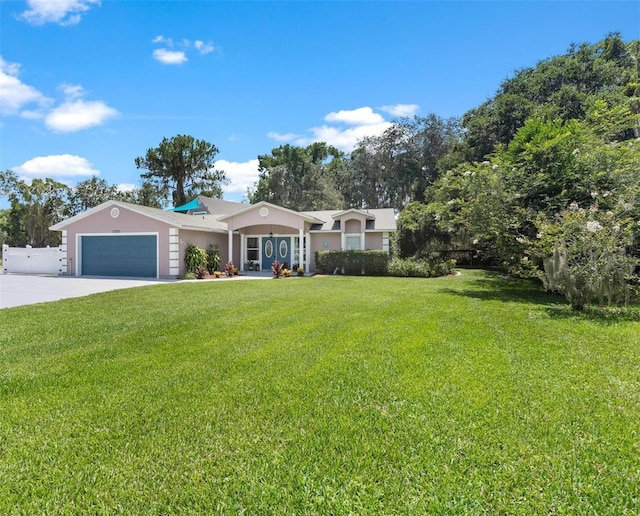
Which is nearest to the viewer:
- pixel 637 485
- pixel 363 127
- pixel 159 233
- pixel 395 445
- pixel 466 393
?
pixel 637 485

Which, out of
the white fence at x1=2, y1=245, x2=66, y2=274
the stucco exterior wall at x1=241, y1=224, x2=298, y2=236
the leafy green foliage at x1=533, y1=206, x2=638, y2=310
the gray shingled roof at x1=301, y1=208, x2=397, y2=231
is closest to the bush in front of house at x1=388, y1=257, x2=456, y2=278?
the gray shingled roof at x1=301, y1=208, x2=397, y2=231

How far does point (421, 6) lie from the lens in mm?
12141

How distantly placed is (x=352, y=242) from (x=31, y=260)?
18685 millimetres

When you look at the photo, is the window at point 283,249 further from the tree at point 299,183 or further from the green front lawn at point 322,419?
the green front lawn at point 322,419

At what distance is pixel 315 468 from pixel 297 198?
36.9 metres

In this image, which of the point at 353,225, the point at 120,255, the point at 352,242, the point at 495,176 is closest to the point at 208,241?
the point at 120,255

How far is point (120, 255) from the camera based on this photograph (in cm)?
1884

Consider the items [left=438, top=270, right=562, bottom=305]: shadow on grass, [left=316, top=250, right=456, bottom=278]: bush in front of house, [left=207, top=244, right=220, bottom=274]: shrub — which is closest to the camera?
[left=438, top=270, right=562, bottom=305]: shadow on grass

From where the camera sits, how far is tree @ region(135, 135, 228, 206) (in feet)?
118

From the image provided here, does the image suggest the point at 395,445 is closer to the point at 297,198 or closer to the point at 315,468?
the point at 315,468

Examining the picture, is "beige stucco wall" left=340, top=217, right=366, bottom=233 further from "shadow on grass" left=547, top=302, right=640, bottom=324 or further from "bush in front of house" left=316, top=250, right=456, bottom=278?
"shadow on grass" left=547, top=302, right=640, bottom=324

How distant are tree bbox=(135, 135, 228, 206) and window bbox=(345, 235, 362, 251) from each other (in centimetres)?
2380

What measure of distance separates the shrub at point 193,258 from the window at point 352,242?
26.0 ft

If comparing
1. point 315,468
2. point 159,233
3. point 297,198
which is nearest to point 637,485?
point 315,468
